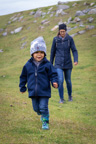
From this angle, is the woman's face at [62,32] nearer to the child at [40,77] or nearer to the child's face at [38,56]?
the child at [40,77]

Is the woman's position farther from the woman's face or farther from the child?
the child

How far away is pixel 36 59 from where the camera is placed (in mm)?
5750

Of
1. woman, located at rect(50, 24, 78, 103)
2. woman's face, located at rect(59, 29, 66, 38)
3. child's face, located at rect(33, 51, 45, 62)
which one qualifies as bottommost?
woman, located at rect(50, 24, 78, 103)

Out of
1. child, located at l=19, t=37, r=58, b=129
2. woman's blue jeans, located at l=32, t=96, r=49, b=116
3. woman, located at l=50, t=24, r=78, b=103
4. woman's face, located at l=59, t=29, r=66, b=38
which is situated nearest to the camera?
child, located at l=19, t=37, r=58, b=129

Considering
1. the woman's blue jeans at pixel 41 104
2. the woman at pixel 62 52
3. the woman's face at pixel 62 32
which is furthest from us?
the woman at pixel 62 52

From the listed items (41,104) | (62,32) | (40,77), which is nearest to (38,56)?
(40,77)

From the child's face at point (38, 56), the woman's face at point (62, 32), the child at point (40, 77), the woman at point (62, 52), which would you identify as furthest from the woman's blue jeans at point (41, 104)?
the woman's face at point (62, 32)

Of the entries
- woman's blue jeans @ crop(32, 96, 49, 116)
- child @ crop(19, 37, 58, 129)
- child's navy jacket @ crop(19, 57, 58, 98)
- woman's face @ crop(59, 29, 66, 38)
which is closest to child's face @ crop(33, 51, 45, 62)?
child @ crop(19, 37, 58, 129)

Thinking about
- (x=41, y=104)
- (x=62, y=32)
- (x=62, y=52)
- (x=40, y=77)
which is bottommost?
(x=62, y=52)

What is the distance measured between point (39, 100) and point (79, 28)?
28.6m

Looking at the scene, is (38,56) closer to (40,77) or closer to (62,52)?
(40,77)

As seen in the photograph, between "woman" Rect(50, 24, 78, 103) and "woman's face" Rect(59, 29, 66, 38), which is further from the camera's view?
"woman" Rect(50, 24, 78, 103)

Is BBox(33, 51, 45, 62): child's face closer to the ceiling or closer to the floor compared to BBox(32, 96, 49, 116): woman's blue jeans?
closer to the ceiling

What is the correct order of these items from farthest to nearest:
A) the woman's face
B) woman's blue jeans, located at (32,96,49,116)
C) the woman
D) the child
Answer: the woman → the woman's face → woman's blue jeans, located at (32,96,49,116) → the child
